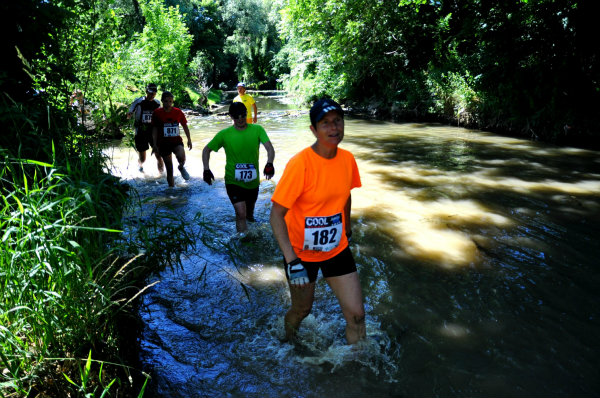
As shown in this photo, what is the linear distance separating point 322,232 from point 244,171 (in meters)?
2.71

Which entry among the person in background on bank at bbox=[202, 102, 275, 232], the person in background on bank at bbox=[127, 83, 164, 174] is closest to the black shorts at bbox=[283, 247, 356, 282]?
the person in background on bank at bbox=[202, 102, 275, 232]

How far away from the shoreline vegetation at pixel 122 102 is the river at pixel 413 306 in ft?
2.22

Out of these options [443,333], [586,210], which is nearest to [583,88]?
[586,210]

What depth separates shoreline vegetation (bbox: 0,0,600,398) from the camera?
239 centimetres

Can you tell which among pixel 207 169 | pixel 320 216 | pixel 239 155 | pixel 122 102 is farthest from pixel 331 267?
pixel 122 102

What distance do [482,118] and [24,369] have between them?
17.0 metres

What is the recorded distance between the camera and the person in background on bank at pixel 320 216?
2.79 metres

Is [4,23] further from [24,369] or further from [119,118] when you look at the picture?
[24,369]

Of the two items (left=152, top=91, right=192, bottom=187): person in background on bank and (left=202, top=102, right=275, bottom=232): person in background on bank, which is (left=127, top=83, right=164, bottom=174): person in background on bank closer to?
(left=152, top=91, right=192, bottom=187): person in background on bank

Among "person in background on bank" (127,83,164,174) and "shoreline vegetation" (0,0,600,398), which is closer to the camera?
"shoreline vegetation" (0,0,600,398)

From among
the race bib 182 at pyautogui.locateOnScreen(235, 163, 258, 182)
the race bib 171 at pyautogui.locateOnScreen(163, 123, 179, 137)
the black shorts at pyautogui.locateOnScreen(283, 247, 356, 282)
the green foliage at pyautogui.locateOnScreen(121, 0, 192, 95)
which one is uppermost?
the green foliage at pyautogui.locateOnScreen(121, 0, 192, 95)

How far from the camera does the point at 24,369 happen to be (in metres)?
2.18

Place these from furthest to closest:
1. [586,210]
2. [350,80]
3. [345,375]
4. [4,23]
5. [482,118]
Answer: [350,80], [482,118], [586,210], [4,23], [345,375]

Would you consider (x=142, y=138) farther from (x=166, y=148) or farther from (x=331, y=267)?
(x=331, y=267)
